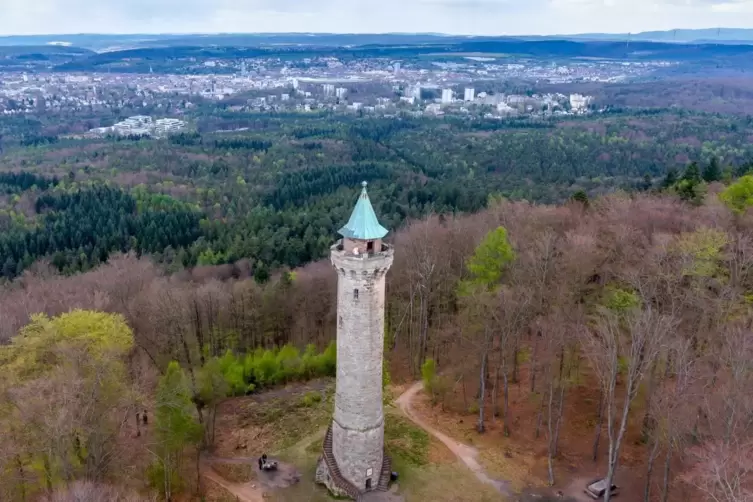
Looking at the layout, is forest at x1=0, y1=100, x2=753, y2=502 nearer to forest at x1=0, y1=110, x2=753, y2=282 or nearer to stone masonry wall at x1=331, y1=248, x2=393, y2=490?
forest at x1=0, y1=110, x2=753, y2=282

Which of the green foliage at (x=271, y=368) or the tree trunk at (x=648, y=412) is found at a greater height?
the tree trunk at (x=648, y=412)

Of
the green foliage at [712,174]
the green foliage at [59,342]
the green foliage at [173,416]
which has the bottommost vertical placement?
the green foliage at [173,416]

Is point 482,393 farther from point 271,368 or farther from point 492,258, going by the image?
point 271,368

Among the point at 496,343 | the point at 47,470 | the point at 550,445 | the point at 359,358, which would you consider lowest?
the point at 550,445

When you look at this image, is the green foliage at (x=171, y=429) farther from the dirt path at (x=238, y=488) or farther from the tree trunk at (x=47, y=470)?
the tree trunk at (x=47, y=470)

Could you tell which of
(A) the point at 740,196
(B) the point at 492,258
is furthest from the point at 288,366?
(A) the point at 740,196

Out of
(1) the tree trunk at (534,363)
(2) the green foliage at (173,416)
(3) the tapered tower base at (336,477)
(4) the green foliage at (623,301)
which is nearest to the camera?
(2) the green foliage at (173,416)

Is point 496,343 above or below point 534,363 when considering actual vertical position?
below

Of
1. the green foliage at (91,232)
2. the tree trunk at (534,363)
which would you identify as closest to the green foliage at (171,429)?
the tree trunk at (534,363)
